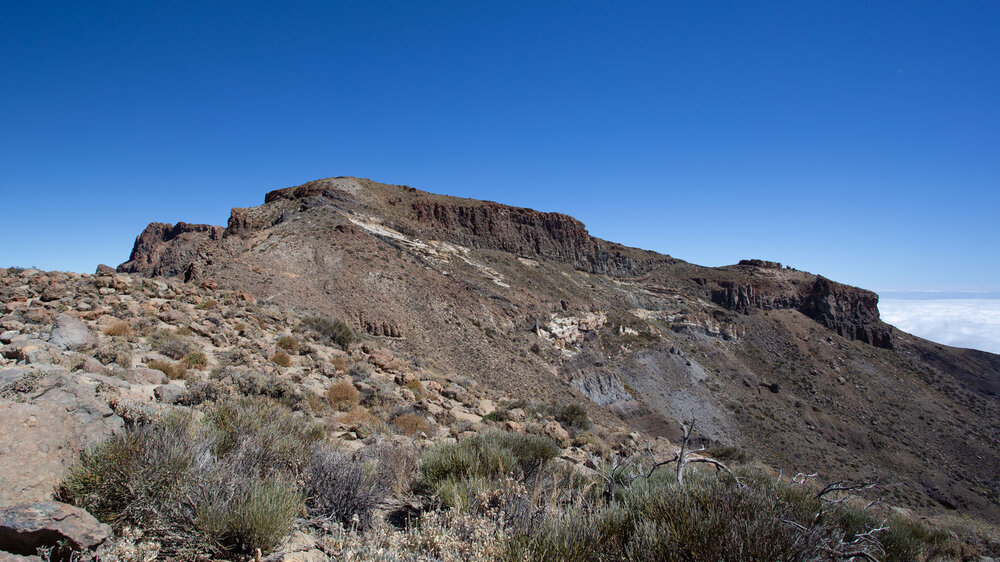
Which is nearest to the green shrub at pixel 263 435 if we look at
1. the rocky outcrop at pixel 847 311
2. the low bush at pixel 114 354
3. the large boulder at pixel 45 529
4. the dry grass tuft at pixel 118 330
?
the large boulder at pixel 45 529

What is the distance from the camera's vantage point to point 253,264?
1920 centimetres

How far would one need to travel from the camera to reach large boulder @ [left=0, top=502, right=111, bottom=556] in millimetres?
2336

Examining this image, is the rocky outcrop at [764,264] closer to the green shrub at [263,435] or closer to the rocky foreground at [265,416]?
the rocky foreground at [265,416]

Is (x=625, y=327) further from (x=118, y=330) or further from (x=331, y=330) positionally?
(x=118, y=330)

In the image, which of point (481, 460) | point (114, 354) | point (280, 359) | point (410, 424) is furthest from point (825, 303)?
point (114, 354)

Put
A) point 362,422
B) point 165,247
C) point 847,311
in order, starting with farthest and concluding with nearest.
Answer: point 165,247 < point 847,311 < point 362,422

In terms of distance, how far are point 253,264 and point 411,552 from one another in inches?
769

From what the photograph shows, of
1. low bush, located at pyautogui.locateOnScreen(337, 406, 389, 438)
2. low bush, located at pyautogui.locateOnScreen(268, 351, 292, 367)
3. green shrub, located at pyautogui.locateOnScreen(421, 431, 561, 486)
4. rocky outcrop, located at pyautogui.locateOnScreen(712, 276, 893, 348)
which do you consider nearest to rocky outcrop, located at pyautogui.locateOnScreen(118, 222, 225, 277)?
low bush, located at pyautogui.locateOnScreen(268, 351, 292, 367)

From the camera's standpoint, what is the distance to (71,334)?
7.40 m

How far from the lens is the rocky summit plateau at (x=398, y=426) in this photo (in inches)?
115

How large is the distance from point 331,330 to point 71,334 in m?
7.22

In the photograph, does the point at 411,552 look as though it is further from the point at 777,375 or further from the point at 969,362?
the point at 969,362

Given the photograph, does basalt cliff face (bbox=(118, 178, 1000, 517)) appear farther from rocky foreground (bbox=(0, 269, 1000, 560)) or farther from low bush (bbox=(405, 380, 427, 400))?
low bush (bbox=(405, 380, 427, 400))

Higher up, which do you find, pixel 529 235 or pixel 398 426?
pixel 529 235
